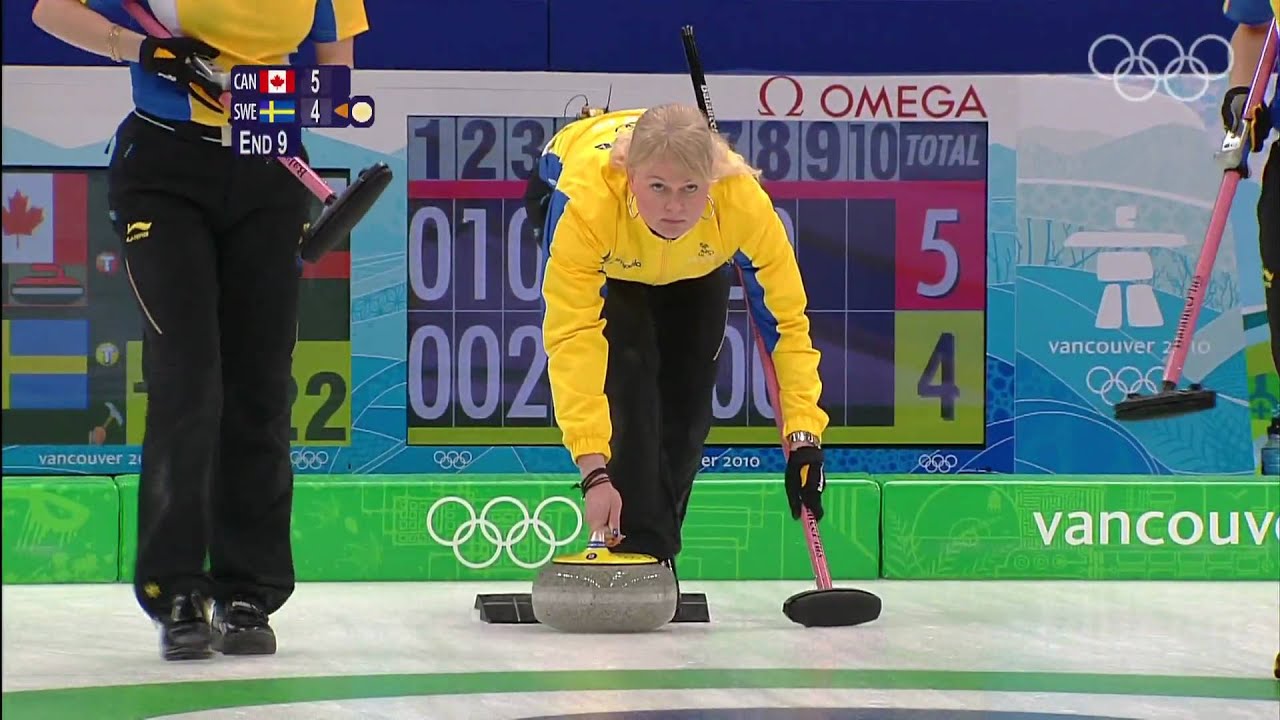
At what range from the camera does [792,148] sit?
468cm

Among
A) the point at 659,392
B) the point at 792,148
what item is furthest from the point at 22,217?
the point at 659,392

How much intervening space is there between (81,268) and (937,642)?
2.67m

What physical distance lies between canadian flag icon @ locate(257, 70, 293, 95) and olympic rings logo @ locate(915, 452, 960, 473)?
8.80 feet

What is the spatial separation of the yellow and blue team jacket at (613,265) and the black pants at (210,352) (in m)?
0.45

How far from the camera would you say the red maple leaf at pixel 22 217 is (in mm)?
4531

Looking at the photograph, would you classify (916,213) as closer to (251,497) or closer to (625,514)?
(625,514)

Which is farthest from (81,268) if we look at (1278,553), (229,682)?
(1278,553)

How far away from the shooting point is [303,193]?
2775 mm

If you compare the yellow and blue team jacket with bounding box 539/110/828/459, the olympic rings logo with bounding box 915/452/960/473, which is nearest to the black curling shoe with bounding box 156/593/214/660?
the yellow and blue team jacket with bounding box 539/110/828/459

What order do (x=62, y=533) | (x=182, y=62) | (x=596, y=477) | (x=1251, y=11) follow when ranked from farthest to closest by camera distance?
(x=62, y=533) → (x=596, y=477) → (x=1251, y=11) → (x=182, y=62)
